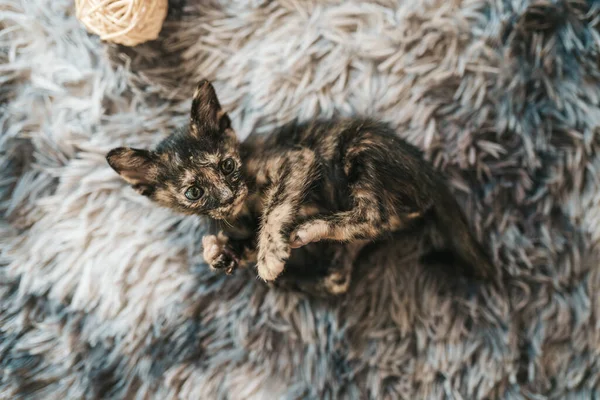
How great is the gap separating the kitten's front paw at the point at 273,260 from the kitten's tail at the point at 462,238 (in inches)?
11.5

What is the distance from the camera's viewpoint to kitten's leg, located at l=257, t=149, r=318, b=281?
0.77m

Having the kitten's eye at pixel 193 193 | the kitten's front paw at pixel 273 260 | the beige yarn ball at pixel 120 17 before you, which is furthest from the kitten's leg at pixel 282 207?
the beige yarn ball at pixel 120 17

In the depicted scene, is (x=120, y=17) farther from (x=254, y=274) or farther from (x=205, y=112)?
(x=254, y=274)

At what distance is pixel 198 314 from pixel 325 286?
0.26 m

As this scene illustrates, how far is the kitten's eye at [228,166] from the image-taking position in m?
0.84

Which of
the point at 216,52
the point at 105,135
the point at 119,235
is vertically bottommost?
the point at 119,235

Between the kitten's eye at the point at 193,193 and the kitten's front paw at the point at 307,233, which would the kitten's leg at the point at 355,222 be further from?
the kitten's eye at the point at 193,193

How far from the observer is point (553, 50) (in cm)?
93

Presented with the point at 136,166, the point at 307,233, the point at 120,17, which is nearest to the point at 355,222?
the point at 307,233

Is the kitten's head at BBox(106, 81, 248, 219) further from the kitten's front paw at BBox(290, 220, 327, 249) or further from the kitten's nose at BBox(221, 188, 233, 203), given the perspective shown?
the kitten's front paw at BBox(290, 220, 327, 249)

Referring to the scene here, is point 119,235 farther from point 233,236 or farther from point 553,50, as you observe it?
point 553,50

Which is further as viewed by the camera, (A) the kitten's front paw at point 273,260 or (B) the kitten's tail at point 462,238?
(B) the kitten's tail at point 462,238

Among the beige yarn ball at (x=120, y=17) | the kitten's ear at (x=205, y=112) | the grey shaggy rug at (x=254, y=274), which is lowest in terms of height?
the grey shaggy rug at (x=254, y=274)


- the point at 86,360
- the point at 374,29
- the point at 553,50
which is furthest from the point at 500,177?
the point at 86,360
